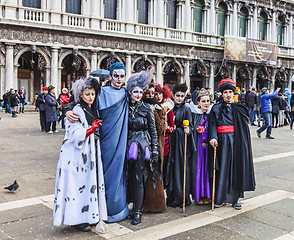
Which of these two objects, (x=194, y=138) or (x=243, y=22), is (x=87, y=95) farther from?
(x=243, y=22)

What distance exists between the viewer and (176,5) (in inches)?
1067

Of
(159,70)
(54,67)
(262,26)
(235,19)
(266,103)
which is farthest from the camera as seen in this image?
(262,26)

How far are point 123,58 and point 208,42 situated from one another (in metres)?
7.89

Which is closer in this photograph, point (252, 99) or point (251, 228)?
point (251, 228)

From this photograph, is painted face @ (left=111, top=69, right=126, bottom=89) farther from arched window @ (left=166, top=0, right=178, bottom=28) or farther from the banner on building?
the banner on building

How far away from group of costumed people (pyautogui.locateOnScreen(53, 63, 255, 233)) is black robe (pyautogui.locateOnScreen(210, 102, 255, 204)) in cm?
1

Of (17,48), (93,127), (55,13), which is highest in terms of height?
(55,13)

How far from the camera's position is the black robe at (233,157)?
200 inches

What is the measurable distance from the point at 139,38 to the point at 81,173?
21.1m

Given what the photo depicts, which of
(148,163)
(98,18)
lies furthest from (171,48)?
(148,163)

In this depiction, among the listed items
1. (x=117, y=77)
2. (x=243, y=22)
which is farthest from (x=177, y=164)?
(x=243, y=22)

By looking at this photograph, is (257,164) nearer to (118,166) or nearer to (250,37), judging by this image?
(118,166)

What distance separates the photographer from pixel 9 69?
67.9 feet

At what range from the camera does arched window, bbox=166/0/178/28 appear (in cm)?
2681
